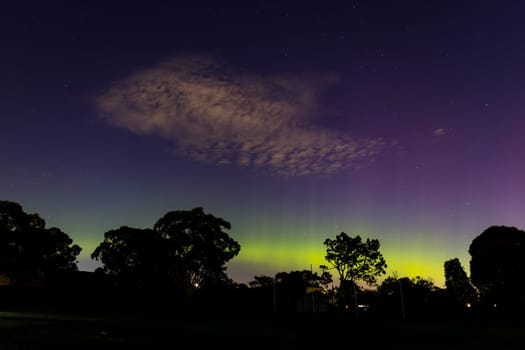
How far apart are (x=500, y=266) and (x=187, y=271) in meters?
41.8

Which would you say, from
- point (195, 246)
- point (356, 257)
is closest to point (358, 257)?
point (356, 257)

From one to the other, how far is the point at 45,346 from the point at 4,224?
4035cm

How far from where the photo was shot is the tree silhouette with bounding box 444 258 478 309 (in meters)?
88.3

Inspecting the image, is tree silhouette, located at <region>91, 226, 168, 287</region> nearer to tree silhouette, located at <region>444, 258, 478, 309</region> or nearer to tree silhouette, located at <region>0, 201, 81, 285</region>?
tree silhouette, located at <region>0, 201, 81, 285</region>

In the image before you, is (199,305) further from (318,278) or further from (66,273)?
(318,278)

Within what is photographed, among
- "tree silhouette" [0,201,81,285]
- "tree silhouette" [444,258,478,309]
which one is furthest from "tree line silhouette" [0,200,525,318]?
"tree silhouette" [444,258,478,309]

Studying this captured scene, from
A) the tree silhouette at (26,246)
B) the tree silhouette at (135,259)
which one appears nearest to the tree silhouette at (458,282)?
the tree silhouette at (135,259)

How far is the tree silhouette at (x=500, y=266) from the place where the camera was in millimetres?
57219

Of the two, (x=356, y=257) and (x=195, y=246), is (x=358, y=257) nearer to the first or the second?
(x=356, y=257)

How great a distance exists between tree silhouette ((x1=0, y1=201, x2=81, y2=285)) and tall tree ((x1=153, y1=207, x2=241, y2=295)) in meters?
12.9

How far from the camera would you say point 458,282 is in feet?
294

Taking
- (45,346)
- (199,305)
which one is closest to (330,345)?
(45,346)

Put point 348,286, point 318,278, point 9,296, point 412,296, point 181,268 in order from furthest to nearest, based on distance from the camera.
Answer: point 318,278, point 348,286, point 412,296, point 181,268, point 9,296

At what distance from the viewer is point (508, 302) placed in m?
57.8
